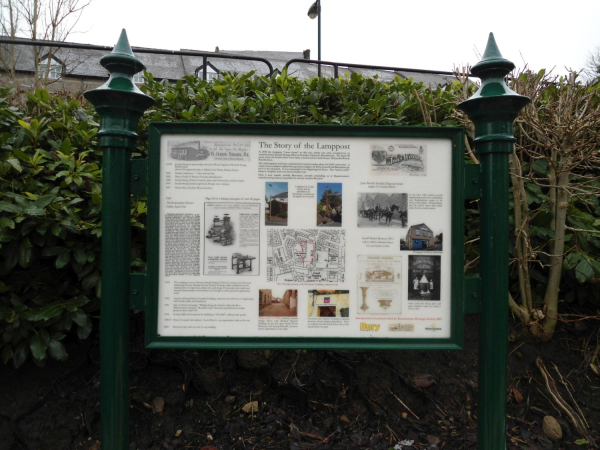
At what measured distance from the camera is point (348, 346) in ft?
5.83

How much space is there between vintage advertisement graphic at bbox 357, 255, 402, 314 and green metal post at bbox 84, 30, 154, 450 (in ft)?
3.43

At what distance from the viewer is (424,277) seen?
5.84 ft

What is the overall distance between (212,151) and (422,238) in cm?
101

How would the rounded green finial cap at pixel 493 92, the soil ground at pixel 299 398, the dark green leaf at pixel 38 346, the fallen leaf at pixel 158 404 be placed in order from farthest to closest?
the fallen leaf at pixel 158 404, the soil ground at pixel 299 398, the dark green leaf at pixel 38 346, the rounded green finial cap at pixel 493 92

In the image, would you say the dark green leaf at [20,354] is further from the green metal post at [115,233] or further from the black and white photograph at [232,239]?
the black and white photograph at [232,239]

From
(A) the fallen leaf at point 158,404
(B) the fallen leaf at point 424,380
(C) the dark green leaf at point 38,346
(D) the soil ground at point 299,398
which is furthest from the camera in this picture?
(B) the fallen leaf at point 424,380

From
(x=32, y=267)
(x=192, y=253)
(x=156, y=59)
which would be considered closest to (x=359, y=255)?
(x=192, y=253)

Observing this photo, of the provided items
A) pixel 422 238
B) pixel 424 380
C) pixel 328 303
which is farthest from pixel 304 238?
pixel 424 380

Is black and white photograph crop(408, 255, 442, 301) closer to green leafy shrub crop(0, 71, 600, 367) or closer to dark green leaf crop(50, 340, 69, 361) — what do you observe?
green leafy shrub crop(0, 71, 600, 367)

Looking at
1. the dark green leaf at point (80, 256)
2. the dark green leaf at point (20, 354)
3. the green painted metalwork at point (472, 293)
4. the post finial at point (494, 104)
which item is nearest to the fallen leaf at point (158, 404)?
the dark green leaf at point (20, 354)

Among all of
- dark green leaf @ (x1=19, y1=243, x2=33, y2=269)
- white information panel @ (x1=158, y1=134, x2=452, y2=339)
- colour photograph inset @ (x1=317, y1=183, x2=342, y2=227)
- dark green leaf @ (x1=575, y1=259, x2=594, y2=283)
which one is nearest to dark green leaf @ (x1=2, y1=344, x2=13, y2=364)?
dark green leaf @ (x1=19, y1=243, x2=33, y2=269)

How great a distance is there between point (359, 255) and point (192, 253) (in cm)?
74

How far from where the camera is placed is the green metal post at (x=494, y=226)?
1746 mm

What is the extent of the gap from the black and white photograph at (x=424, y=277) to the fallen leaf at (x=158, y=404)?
1817mm
